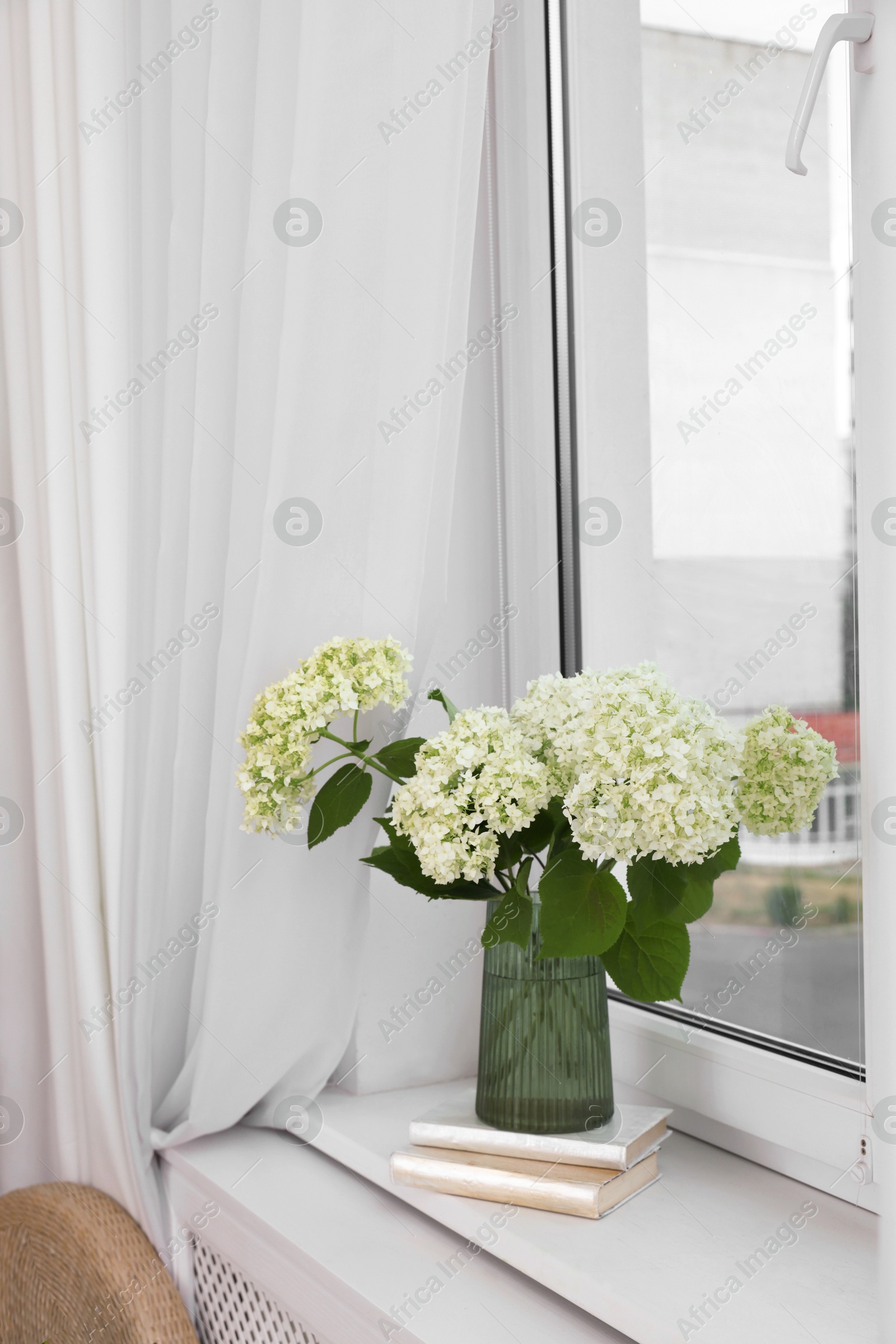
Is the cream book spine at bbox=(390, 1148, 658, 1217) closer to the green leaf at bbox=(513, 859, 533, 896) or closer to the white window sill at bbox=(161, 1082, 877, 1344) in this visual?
the white window sill at bbox=(161, 1082, 877, 1344)

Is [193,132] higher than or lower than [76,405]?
higher

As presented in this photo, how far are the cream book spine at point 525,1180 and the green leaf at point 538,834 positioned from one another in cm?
25

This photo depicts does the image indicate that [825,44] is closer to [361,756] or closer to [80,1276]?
[361,756]

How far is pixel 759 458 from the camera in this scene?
0.96m

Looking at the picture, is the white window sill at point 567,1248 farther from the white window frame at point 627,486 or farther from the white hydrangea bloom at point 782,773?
the white hydrangea bloom at point 782,773

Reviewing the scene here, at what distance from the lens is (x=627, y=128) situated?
1.08m

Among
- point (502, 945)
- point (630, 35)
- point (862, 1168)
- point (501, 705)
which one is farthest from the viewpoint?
point (501, 705)

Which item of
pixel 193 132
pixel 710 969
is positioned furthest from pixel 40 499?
pixel 710 969

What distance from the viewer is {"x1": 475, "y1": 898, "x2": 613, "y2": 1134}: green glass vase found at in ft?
2.94

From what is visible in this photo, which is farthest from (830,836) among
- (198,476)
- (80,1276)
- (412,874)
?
(80,1276)

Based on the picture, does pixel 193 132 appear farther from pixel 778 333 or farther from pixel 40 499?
pixel 778 333

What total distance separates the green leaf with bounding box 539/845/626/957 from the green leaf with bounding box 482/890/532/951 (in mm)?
42

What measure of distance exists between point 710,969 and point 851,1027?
6.1 inches

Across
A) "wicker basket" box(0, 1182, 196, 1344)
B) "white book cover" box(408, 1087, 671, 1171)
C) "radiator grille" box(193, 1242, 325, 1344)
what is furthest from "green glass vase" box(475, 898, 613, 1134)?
"wicker basket" box(0, 1182, 196, 1344)
